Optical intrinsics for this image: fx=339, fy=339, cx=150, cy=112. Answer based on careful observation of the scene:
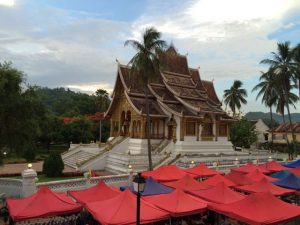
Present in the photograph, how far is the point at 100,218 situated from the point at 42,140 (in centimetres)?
3958

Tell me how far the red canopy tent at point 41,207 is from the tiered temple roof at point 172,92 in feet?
64.9

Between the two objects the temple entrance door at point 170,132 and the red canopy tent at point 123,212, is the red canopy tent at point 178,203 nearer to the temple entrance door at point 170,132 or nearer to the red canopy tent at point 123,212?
the red canopy tent at point 123,212

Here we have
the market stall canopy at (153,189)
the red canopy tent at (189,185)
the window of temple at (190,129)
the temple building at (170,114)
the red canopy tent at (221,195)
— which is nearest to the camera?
the red canopy tent at (221,195)

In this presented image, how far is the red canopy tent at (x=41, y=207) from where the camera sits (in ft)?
38.4

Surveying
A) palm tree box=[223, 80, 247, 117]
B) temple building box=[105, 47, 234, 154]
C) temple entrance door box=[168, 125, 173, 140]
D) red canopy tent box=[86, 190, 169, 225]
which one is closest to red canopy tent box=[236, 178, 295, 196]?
red canopy tent box=[86, 190, 169, 225]

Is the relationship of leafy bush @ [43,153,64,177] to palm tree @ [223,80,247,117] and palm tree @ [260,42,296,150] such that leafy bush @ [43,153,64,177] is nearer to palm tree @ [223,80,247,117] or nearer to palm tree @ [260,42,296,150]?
palm tree @ [260,42,296,150]

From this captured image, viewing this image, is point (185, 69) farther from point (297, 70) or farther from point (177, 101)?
point (297, 70)

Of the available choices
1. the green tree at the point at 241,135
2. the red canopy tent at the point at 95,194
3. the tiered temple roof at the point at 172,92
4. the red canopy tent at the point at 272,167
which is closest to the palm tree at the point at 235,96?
the green tree at the point at 241,135

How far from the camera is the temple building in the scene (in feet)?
109

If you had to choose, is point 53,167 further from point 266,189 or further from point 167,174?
point 266,189

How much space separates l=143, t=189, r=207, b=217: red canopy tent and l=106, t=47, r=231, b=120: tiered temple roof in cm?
1910

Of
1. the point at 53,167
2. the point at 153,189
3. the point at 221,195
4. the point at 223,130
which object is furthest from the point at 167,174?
the point at 223,130

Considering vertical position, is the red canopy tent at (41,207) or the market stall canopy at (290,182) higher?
the market stall canopy at (290,182)

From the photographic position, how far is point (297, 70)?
124 feet
